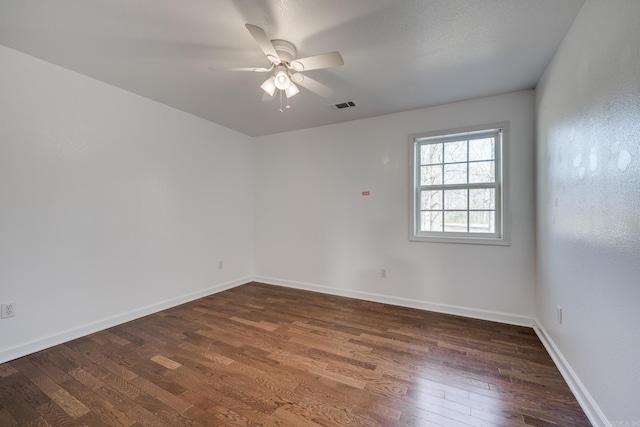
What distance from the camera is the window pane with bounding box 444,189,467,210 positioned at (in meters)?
3.11

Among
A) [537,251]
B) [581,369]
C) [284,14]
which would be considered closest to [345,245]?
[537,251]

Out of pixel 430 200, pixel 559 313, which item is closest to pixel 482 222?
pixel 430 200

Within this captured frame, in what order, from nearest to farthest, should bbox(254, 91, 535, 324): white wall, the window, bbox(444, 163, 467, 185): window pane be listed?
bbox(254, 91, 535, 324): white wall
the window
bbox(444, 163, 467, 185): window pane

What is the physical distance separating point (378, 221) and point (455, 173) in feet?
3.69

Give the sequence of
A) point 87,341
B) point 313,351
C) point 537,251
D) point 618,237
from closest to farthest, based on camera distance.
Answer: point 618,237 → point 313,351 → point 87,341 → point 537,251

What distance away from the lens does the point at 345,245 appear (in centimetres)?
377

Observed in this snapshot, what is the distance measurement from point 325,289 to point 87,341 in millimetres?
2727

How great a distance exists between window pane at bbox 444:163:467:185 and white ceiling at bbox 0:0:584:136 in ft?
2.62

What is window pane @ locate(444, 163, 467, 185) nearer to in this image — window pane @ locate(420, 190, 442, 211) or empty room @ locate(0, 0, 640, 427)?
empty room @ locate(0, 0, 640, 427)

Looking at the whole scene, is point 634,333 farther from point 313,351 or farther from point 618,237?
point 313,351

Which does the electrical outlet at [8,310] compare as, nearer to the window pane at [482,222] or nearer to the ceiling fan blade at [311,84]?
the ceiling fan blade at [311,84]

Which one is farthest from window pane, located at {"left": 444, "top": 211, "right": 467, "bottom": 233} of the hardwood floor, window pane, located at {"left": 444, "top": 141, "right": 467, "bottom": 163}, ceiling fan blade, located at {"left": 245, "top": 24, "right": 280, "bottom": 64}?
ceiling fan blade, located at {"left": 245, "top": 24, "right": 280, "bottom": 64}

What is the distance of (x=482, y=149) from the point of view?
119 inches

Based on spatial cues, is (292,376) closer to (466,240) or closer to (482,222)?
(466,240)
